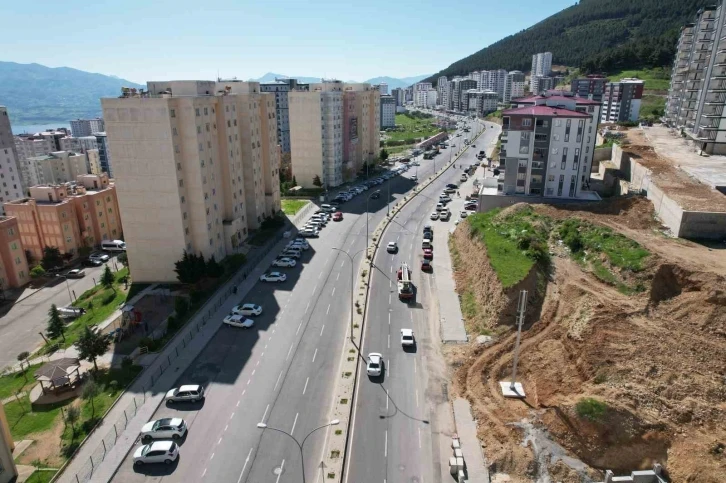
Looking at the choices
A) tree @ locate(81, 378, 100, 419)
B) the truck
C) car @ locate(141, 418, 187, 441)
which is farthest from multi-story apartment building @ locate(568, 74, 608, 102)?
tree @ locate(81, 378, 100, 419)

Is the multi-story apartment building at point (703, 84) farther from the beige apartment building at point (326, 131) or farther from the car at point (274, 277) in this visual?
the car at point (274, 277)

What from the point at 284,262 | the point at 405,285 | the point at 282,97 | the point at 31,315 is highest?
the point at 282,97

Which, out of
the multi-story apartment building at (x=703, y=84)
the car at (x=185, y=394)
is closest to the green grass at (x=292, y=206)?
the car at (x=185, y=394)

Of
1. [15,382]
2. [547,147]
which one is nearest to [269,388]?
[15,382]

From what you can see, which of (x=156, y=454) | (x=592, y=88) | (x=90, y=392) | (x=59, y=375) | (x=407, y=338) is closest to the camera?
(x=156, y=454)

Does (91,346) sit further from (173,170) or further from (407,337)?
(407,337)

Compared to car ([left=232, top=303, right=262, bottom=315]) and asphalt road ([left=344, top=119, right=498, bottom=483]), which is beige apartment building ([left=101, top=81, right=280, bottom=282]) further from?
asphalt road ([left=344, top=119, right=498, bottom=483])

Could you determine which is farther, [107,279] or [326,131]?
[326,131]
